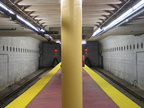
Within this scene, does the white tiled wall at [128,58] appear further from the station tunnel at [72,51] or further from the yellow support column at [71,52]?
the yellow support column at [71,52]

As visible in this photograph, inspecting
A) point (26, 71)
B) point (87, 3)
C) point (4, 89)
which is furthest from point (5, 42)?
point (87, 3)

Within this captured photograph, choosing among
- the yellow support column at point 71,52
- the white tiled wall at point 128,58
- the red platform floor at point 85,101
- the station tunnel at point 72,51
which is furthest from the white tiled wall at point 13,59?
the yellow support column at point 71,52

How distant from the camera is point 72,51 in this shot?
2.84 metres

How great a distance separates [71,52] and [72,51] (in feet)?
0.07

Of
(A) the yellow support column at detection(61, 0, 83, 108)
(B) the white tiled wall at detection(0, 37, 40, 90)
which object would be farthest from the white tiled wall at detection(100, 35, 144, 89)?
(A) the yellow support column at detection(61, 0, 83, 108)

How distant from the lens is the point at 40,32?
10195 mm

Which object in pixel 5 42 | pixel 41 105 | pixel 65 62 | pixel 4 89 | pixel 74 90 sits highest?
pixel 5 42

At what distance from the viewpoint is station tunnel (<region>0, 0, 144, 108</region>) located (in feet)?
9.43

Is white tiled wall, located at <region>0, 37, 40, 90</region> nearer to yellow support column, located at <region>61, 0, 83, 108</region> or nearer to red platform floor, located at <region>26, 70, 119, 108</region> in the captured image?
red platform floor, located at <region>26, 70, 119, 108</region>

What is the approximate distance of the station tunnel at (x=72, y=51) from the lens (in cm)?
288

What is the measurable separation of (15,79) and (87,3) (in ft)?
37.7

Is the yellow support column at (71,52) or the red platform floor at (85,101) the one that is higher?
the yellow support column at (71,52)

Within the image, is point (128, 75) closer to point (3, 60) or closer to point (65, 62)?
point (3, 60)

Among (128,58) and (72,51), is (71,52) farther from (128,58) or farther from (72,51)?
(128,58)
